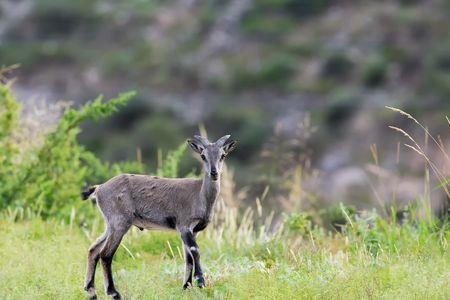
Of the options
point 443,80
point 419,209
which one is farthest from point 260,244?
point 443,80

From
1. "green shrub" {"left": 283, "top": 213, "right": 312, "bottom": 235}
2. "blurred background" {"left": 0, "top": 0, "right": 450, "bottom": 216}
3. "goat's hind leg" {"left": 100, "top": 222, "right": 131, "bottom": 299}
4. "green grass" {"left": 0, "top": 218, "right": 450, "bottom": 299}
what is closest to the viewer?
"green grass" {"left": 0, "top": 218, "right": 450, "bottom": 299}

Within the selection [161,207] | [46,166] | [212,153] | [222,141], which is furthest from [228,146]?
[46,166]

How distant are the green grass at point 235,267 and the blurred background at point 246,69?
3043 cm

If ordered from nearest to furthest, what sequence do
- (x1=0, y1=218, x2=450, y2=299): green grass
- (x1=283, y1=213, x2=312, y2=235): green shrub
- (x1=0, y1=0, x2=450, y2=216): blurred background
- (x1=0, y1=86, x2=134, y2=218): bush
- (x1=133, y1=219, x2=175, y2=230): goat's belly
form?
(x1=0, y1=218, x2=450, y2=299): green grass → (x1=133, y1=219, x2=175, y2=230): goat's belly → (x1=283, y1=213, x2=312, y2=235): green shrub → (x1=0, y1=86, x2=134, y2=218): bush → (x1=0, y1=0, x2=450, y2=216): blurred background

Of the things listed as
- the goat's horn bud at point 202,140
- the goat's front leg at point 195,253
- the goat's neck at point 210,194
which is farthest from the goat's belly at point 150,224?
the goat's horn bud at point 202,140

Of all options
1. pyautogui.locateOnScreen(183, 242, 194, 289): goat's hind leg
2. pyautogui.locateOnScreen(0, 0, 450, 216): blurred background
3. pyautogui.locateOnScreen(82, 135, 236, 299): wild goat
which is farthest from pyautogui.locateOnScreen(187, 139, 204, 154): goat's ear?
pyautogui.locateOnScreen(0, 0, 450, 216): blurred background

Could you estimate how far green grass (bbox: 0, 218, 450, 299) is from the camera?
8.33 metres

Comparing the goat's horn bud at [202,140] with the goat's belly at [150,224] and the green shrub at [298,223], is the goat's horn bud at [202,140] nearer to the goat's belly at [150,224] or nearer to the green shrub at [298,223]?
the goat's belly at [150,224]

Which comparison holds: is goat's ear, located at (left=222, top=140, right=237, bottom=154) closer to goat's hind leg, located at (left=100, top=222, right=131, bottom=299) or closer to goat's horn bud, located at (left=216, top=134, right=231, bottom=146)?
goat's horn bud, located at (left=216, top=134, right=231, bottom=146)

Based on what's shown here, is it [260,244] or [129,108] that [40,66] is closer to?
[129,108]

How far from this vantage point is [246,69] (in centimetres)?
6050

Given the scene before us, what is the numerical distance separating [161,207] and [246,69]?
52.0m

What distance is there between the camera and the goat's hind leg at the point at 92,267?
8641 millimetres

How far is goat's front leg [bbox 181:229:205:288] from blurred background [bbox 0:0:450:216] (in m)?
32.6
